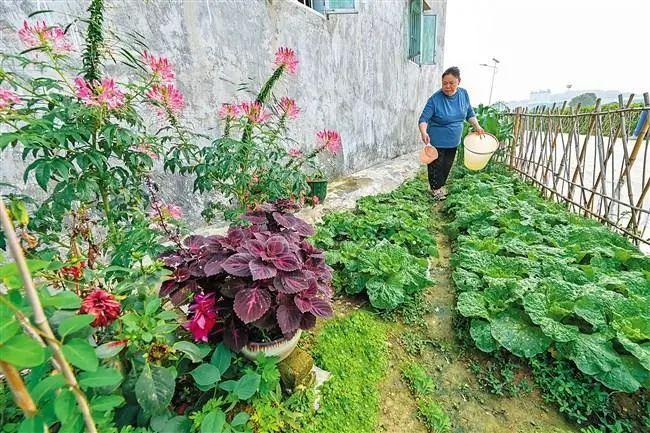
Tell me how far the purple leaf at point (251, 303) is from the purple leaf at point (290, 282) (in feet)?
0.18

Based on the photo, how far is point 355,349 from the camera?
166 cm

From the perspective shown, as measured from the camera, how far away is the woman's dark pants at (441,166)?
13.3ft

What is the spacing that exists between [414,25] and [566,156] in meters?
5.06

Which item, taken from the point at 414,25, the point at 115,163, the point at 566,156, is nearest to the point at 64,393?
the point at 115,163

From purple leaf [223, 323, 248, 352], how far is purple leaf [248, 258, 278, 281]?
253mm

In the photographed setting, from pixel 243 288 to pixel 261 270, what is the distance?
0.37ft

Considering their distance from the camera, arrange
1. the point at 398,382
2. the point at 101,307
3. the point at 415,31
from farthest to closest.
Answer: the point at 415,31 < the point at 398,382 < the point at 101,307

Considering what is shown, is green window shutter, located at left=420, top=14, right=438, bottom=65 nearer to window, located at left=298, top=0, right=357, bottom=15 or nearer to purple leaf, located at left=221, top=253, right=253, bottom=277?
window, located at left=298, top=0, right=357, bottom=15

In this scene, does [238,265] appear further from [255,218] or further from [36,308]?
[36,308]

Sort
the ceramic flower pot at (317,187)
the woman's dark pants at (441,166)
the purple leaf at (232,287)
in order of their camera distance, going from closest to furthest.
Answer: the purple leaf at (232,287), the ceramic flower pot at (317,187), the woman's dark pants at (441,166)

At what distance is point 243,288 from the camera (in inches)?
45.4

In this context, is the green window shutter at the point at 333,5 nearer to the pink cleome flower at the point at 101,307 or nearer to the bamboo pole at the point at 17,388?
the pink cleome flower at the point at 101,307

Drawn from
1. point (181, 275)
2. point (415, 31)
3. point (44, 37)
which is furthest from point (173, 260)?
point (415, 31)

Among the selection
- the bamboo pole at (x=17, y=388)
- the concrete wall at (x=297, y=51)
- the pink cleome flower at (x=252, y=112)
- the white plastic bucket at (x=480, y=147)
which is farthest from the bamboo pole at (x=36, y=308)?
the white plastic bucket at (x=480, y=147)
